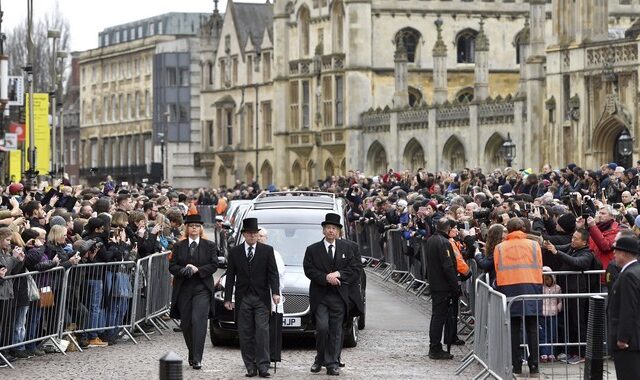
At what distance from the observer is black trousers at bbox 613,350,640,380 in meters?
15.1

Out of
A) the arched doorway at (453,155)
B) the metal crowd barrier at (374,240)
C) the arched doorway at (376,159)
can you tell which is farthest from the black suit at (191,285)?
the arched doorway at (376,159)

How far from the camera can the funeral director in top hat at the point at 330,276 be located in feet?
68.1

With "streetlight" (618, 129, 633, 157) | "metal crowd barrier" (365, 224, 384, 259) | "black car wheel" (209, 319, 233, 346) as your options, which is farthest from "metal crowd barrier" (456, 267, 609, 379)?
"streetlight" (618, 129, 633, 157)

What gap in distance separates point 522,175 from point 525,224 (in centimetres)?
1825

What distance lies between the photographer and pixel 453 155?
229 feet

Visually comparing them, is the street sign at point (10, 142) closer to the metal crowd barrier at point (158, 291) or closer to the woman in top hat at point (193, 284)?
the metal crowd barrier at point (158, 291)

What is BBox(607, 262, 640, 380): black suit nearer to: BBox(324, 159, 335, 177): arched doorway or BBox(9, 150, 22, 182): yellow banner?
BBox(9, 150, 22, 182): yellow banner

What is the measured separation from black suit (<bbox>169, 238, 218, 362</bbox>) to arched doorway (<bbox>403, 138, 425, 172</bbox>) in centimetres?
5137

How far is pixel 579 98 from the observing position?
53531mm

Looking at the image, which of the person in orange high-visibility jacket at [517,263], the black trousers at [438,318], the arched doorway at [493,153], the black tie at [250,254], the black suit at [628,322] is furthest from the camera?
the arched doorway at [493,153]

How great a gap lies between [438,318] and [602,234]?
2.33m

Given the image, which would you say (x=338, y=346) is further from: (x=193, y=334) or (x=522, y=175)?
(x=522, y=175)

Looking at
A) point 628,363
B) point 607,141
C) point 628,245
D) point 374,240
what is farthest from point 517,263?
point 607,141

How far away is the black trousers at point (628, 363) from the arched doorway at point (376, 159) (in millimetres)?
60726
